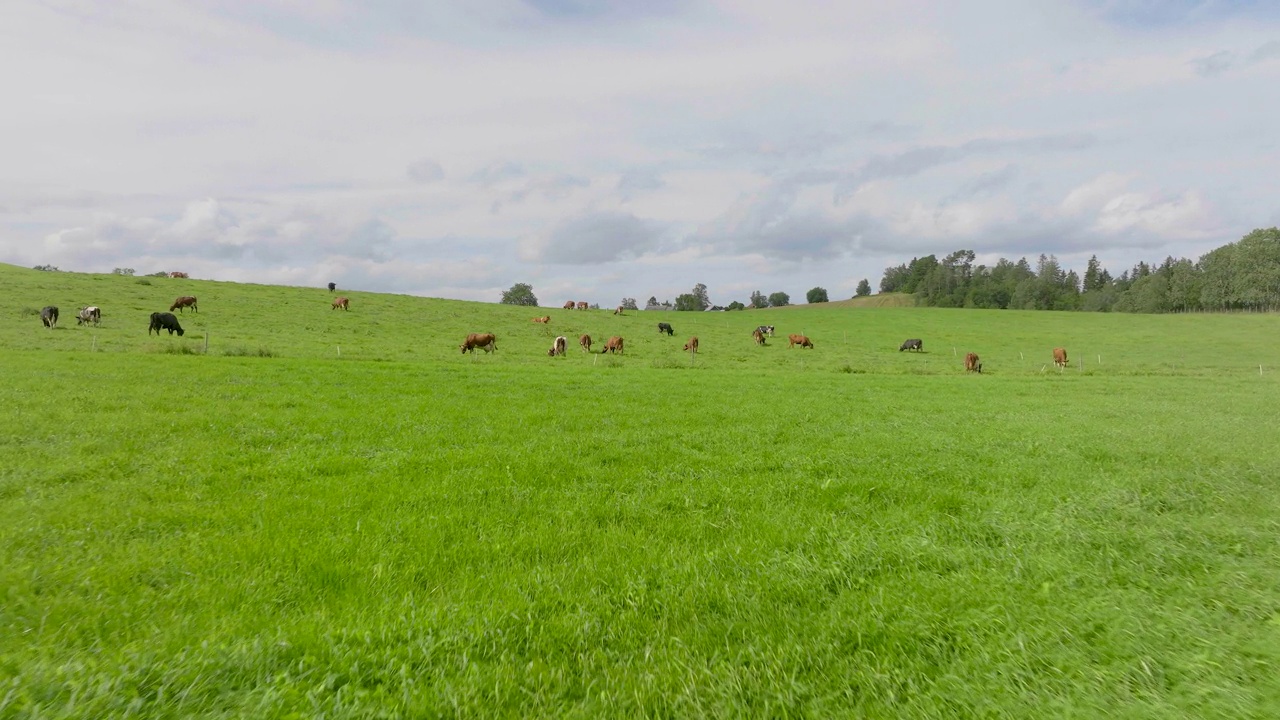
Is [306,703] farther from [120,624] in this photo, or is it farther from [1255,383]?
[1255,383]

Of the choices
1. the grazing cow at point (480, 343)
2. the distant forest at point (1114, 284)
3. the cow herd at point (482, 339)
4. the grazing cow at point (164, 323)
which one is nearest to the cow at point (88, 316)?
the cow herd at point (482, 339)

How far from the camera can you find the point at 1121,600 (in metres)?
4.84

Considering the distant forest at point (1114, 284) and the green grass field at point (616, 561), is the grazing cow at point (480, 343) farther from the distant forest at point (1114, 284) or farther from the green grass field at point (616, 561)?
the distant forest at point (1114, 284)

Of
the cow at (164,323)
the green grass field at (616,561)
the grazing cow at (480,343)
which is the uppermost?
the cow at (164,323)

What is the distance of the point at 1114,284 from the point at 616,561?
200760 mm

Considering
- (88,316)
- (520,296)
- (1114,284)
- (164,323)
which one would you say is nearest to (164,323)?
(164,323)

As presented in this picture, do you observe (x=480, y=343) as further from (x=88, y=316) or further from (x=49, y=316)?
(x=49, y=316)

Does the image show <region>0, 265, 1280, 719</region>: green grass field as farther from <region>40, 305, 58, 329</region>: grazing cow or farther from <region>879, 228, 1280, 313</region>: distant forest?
<region>879, 228, 1280, 313</region>: distant forest

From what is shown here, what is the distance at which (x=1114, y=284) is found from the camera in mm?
158625


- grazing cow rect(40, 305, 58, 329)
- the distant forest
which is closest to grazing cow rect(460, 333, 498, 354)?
grazing cow rect(40, 305, 58, 329)

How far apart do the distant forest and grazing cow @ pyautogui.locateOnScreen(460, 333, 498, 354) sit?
127 meters

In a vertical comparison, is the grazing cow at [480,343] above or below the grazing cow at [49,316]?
below

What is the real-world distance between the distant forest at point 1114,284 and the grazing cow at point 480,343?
12654cm

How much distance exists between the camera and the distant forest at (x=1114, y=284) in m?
98.9
